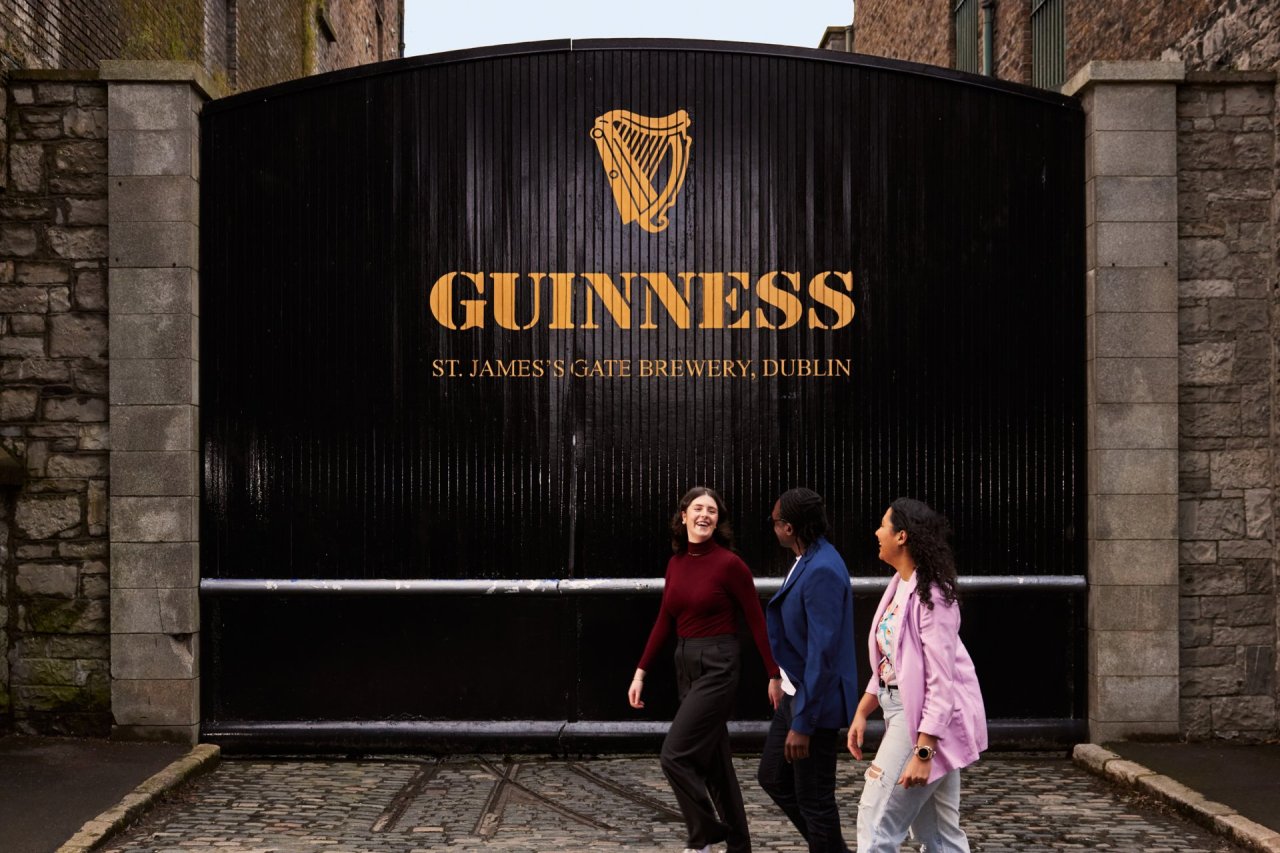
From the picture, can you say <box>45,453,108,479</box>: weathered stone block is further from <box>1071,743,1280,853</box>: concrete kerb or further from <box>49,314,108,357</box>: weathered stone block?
<box>1071,743,1280,853</box>: concrete kerb

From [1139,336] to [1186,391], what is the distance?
48cm

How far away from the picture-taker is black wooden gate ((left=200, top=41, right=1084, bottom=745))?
8297mm

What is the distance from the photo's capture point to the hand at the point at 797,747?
5062 millimetres

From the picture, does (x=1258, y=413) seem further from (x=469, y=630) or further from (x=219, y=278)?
(x=219, y=278)

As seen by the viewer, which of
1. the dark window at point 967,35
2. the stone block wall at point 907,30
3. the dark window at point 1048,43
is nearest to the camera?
the dark window at point 1048,43

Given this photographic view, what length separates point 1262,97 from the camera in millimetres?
8156

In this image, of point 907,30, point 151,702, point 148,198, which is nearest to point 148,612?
point 151,702

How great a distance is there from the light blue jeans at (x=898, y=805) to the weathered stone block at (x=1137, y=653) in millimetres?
3912

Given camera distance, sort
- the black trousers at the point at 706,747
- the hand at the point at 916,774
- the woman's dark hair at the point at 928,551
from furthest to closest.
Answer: the black trousers at the point at 706,747 < the woman's dark hair at the point at 928,551 < the hand at the point at 916,774

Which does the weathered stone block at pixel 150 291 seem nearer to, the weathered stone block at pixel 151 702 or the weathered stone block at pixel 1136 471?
the weathered stone block at pixel 151 702

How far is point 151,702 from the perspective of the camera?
26.4ft

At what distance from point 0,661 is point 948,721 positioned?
620cm

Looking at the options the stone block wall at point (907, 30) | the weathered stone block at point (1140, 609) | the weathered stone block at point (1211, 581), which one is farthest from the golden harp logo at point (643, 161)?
the stone block wall at point (907, 30)

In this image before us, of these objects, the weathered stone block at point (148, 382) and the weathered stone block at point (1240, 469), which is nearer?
the weathered stone block at point (148, 382)
